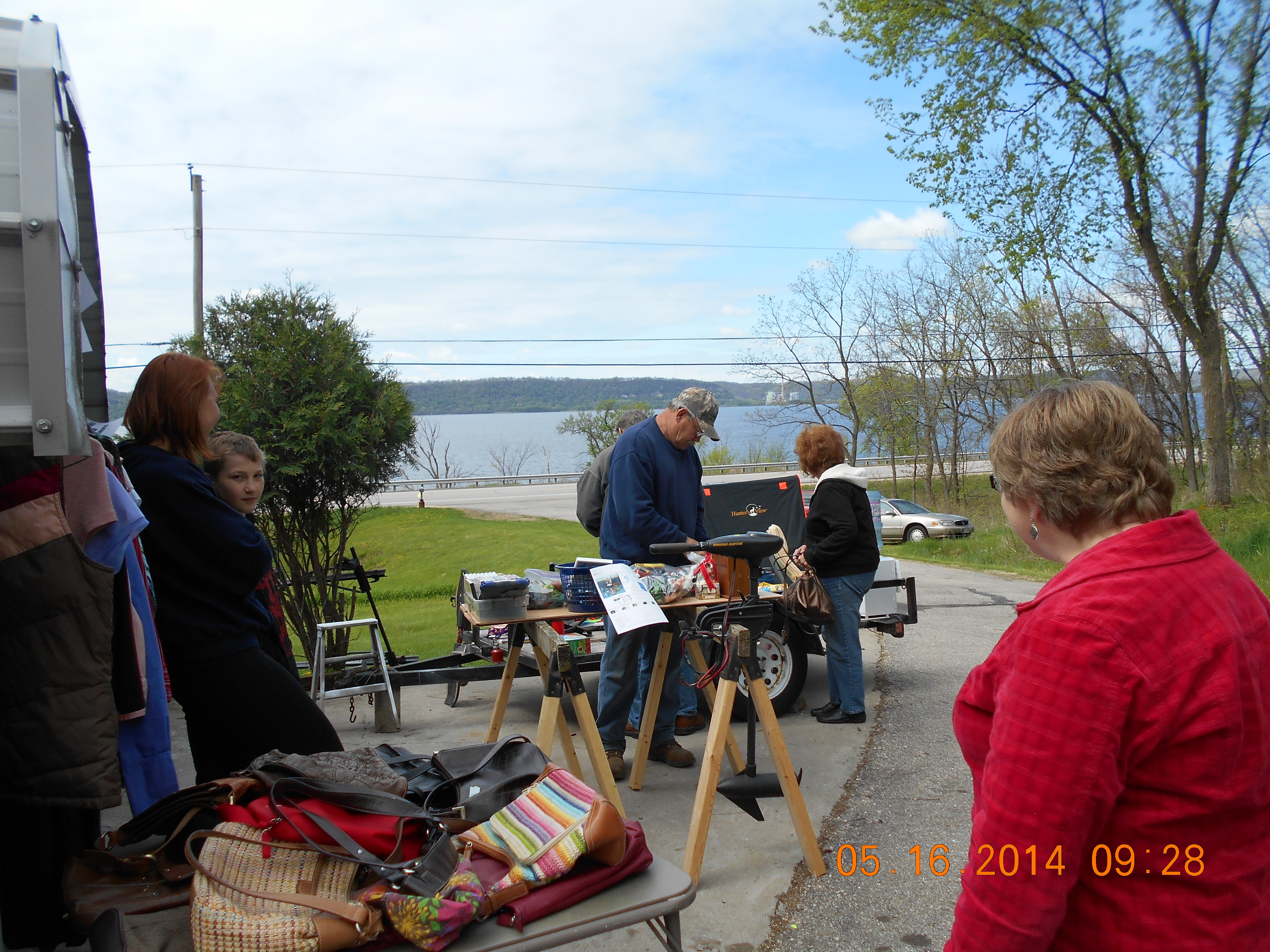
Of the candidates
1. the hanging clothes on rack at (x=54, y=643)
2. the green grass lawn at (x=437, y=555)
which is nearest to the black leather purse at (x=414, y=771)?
the hanging clothes on rack at (x=54, y=643)

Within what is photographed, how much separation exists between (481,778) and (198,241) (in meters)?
22.2

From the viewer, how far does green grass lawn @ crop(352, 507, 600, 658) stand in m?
11.3

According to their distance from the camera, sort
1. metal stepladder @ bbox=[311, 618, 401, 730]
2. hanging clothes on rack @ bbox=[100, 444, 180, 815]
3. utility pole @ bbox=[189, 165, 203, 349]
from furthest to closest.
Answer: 1. utility pole @ bbox=[189, 165, 203, 349]
2. metal stepladder @ bbox=[311, 618, 401, 730]
3. hanging clothes on rack @ bbox=[100, 444, 180, 815]

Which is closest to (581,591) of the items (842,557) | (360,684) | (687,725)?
(687,725)

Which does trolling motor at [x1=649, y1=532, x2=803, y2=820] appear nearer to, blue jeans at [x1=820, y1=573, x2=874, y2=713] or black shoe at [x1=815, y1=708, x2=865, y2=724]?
blue jeans at [x1=820, y1=573, x2=874, y2=713]

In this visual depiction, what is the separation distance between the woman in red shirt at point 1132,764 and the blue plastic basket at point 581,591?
3.28 meters

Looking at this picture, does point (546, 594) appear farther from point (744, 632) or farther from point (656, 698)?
point (744, 632)

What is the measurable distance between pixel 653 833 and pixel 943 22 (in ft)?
62.2

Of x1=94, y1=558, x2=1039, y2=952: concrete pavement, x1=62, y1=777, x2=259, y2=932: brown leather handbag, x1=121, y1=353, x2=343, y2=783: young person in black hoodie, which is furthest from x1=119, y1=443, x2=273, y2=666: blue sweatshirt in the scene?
x1=94, y1=558, x2=1039, y2=952: concrete pavement

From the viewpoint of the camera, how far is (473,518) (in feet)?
84.0

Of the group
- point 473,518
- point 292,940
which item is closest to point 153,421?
point 292,940

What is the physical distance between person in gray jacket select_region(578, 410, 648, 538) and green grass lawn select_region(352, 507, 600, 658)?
2.69m

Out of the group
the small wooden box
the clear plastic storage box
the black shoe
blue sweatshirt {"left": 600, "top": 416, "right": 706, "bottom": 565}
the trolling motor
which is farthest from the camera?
the black shoe

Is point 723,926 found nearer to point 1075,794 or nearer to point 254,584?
point 254,584
